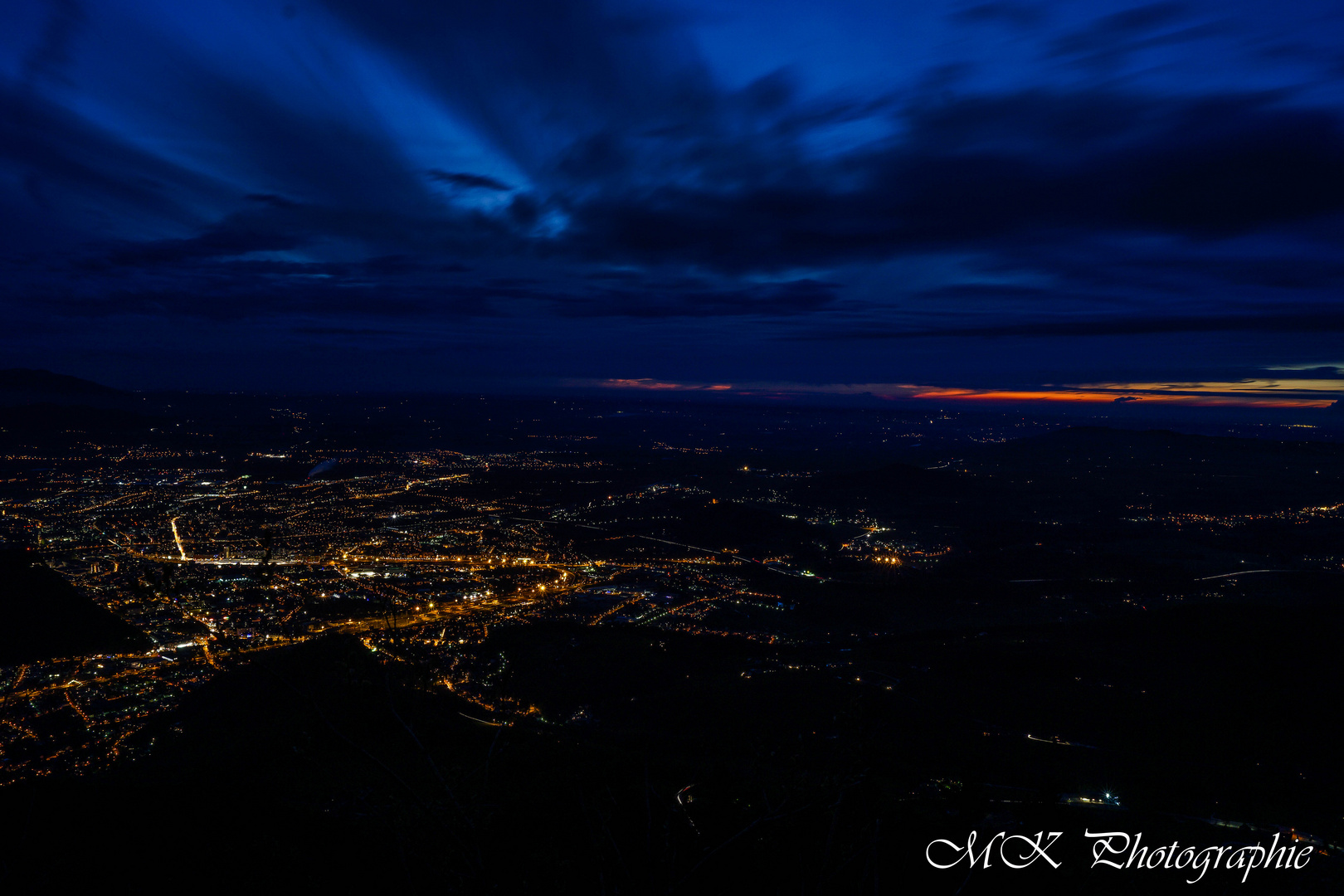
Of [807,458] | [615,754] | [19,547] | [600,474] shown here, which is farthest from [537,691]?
[807,458]

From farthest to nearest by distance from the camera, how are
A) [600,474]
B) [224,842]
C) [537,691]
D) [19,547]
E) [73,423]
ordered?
[73,423] < [600,474] < [19,547] < [537,691] < [224,842]

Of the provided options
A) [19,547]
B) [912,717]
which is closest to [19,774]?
[912,717]

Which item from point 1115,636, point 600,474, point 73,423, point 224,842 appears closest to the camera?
point 224,842

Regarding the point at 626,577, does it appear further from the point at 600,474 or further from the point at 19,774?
the point at 600,474

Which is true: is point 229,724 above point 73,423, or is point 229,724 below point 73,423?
below

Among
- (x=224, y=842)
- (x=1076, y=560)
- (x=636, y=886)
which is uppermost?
(x=636, y=886)

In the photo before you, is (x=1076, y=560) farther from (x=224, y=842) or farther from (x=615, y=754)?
(x=224, y=842)

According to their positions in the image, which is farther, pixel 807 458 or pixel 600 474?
pixel 807 458
